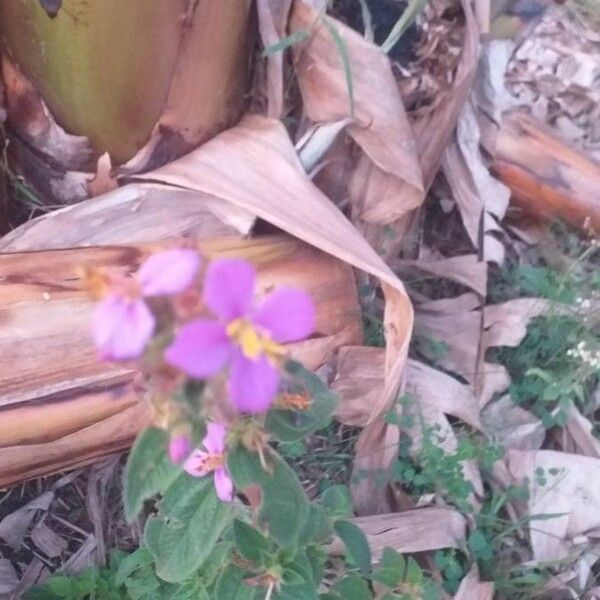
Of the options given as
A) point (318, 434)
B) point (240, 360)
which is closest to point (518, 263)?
point (318, 434)

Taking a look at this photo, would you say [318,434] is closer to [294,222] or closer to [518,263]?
[294,222]

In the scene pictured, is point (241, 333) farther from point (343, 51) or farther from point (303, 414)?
point (343, 51)

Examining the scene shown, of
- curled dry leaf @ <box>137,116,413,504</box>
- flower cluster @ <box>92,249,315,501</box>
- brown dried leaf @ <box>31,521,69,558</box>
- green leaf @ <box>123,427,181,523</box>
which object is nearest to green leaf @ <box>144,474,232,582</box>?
green leaf @ <box>123,427,181,523</box>

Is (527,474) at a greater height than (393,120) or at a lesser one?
lesser

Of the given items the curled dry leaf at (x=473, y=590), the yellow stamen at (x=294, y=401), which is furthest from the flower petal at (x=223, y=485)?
the curled dry leaf at (x=473, y=590)

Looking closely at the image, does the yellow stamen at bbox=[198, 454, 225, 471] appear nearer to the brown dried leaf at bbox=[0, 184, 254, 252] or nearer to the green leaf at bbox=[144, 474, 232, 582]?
the green leaf at bbox=[144, 474, 232, 582]
